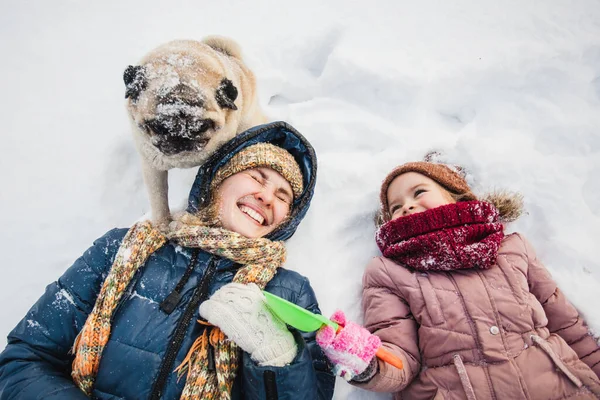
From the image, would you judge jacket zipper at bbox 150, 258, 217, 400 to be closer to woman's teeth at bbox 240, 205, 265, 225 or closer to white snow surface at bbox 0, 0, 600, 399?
woman's teeth at bbox 240, 205, 265, 225

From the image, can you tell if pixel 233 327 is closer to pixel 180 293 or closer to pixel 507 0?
pixel 180 293

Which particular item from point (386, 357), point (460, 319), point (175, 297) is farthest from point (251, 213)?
point (460, 319)

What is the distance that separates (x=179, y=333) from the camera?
1.63 meters

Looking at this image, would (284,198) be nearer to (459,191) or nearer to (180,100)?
(180,100)

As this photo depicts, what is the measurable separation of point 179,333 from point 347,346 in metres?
0.78

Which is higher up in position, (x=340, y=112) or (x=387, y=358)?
(x=340, y=112)

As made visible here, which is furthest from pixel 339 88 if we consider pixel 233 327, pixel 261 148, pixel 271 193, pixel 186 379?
pixel 186 379

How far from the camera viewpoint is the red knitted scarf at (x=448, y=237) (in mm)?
1972

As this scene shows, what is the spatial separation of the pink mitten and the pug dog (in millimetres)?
1226

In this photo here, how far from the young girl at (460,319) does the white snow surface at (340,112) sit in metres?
0.34

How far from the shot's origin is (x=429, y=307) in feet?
6.30

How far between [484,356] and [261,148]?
65.7 inches

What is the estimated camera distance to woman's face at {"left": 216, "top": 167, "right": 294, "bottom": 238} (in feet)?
6.33

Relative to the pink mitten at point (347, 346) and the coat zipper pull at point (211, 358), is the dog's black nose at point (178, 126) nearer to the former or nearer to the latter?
the coat zipper pull at point (211, 358)
